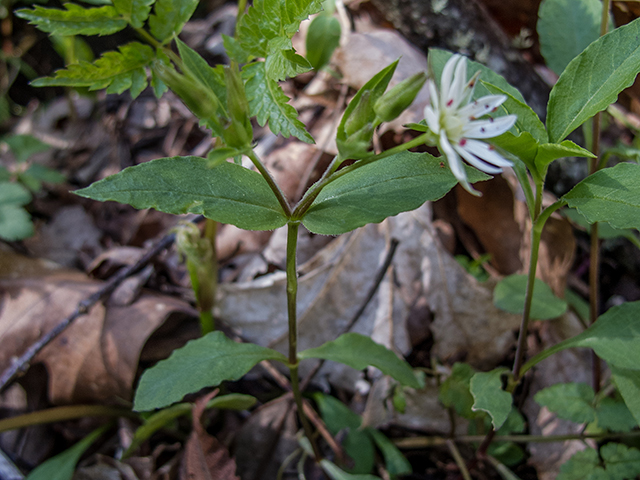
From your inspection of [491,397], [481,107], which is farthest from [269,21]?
[491,397]

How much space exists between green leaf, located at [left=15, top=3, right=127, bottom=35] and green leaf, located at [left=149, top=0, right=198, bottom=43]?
0.34 feet

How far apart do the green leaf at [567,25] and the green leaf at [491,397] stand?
1050 mm

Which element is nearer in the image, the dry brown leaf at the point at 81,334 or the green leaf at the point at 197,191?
the green leaf at the point at 197,191

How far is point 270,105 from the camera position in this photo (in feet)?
3.60

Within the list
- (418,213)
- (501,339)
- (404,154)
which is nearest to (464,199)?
(418,213)

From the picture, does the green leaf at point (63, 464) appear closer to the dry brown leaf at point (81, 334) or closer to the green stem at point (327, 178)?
the dry brown leaf at point (81, 334)

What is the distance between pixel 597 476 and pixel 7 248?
8.02ft

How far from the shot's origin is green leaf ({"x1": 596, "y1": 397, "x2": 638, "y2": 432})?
50.0 inches

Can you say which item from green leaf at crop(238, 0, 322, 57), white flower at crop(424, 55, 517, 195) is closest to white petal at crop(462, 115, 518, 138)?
white flower at crop(424, 55, 517, 195)

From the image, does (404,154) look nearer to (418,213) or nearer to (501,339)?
(418,213)

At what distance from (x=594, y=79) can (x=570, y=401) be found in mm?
866

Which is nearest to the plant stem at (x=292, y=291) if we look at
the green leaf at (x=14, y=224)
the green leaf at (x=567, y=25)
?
the green leaf at (x=567, y=25)

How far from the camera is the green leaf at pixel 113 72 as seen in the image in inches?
46.0

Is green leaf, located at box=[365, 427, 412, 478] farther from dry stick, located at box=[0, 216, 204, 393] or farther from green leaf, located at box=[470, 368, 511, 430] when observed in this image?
dry stick, located at box=[0, 216, 204, 393]
